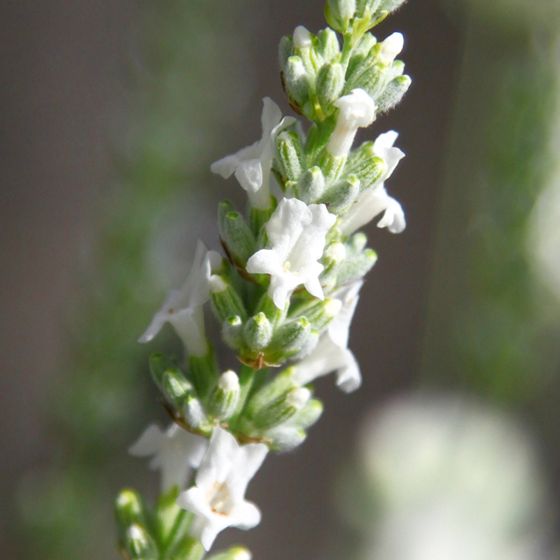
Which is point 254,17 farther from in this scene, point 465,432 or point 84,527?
point 84,527

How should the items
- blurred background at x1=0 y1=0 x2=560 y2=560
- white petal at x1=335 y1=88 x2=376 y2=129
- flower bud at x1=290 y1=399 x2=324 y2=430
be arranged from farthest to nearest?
blurred background at x1=0 y1=0 x2=560 y2=560, flower bud at x1=290 y1=399 x2=324 y2=430, white petal at x1=335 y1=88 x2=376 y2=129

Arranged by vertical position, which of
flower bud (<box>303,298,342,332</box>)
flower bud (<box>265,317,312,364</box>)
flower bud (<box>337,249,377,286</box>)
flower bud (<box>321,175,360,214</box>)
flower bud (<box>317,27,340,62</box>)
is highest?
flower bud (<box>317,27,340,62</box>)

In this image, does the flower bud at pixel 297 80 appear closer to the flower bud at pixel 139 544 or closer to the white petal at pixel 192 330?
the white petal at pixel 192 330

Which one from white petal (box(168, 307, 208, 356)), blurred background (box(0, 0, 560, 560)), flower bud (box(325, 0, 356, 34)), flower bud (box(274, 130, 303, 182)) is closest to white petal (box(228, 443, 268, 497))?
white petal (box(168, 307, 208, 356))

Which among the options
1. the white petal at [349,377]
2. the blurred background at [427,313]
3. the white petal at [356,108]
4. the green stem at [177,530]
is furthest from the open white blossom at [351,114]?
the blurred background at [427,313]

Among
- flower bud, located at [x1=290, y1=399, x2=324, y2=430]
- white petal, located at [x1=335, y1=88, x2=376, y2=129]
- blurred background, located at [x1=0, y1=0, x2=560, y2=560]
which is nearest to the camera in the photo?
white petal, located at [x1=335, y1=88, x2=376, y2=129]

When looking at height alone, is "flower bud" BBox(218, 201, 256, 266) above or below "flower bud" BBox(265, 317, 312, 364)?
above

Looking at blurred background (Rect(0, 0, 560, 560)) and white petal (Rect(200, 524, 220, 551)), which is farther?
blurred background (Rect(0, 0, 560, 560))

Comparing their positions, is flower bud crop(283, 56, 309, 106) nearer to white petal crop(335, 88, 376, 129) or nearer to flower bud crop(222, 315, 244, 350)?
white petal crop(335, 88, 376, 129)
